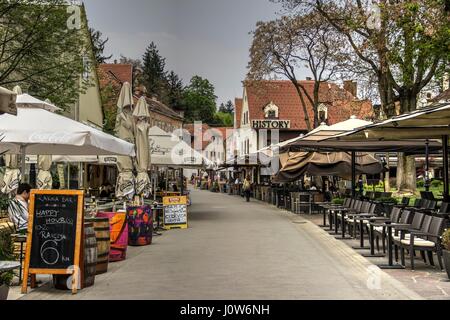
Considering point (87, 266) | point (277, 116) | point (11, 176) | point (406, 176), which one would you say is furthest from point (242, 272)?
point (277, 116)

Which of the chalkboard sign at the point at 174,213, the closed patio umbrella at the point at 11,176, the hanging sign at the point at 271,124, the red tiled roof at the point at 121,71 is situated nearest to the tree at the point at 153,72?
the red tiled roof at the point at 121,71

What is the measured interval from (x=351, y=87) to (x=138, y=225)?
73.8 ft

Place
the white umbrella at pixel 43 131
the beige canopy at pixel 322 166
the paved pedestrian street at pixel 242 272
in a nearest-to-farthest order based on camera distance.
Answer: the paved pedestrian street at pixel 242 272, the white umbrella at pixel 43 131, the beige canopy at pixel 322 166

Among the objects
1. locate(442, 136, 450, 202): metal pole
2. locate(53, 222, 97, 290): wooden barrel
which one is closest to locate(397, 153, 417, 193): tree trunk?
locate(442, 136, 450, 202): metal pole

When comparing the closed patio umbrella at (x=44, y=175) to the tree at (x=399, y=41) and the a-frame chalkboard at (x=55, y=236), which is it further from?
the tree at (x=399, y=41)

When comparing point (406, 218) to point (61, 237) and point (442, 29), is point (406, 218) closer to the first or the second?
point (61, 237)

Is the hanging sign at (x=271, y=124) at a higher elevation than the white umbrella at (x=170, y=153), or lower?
higher

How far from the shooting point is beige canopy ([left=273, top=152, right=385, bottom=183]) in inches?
1040

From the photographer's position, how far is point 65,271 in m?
9.09

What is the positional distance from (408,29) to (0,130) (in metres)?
18.6

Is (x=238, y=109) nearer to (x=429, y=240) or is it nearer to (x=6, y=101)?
(x=429, y=240)

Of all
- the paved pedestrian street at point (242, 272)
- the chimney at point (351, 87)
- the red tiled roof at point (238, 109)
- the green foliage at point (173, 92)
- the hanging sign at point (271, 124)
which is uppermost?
the green foliage at point (173, 92)

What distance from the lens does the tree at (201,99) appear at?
424ft

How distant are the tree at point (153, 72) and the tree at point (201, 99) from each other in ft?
66.2
